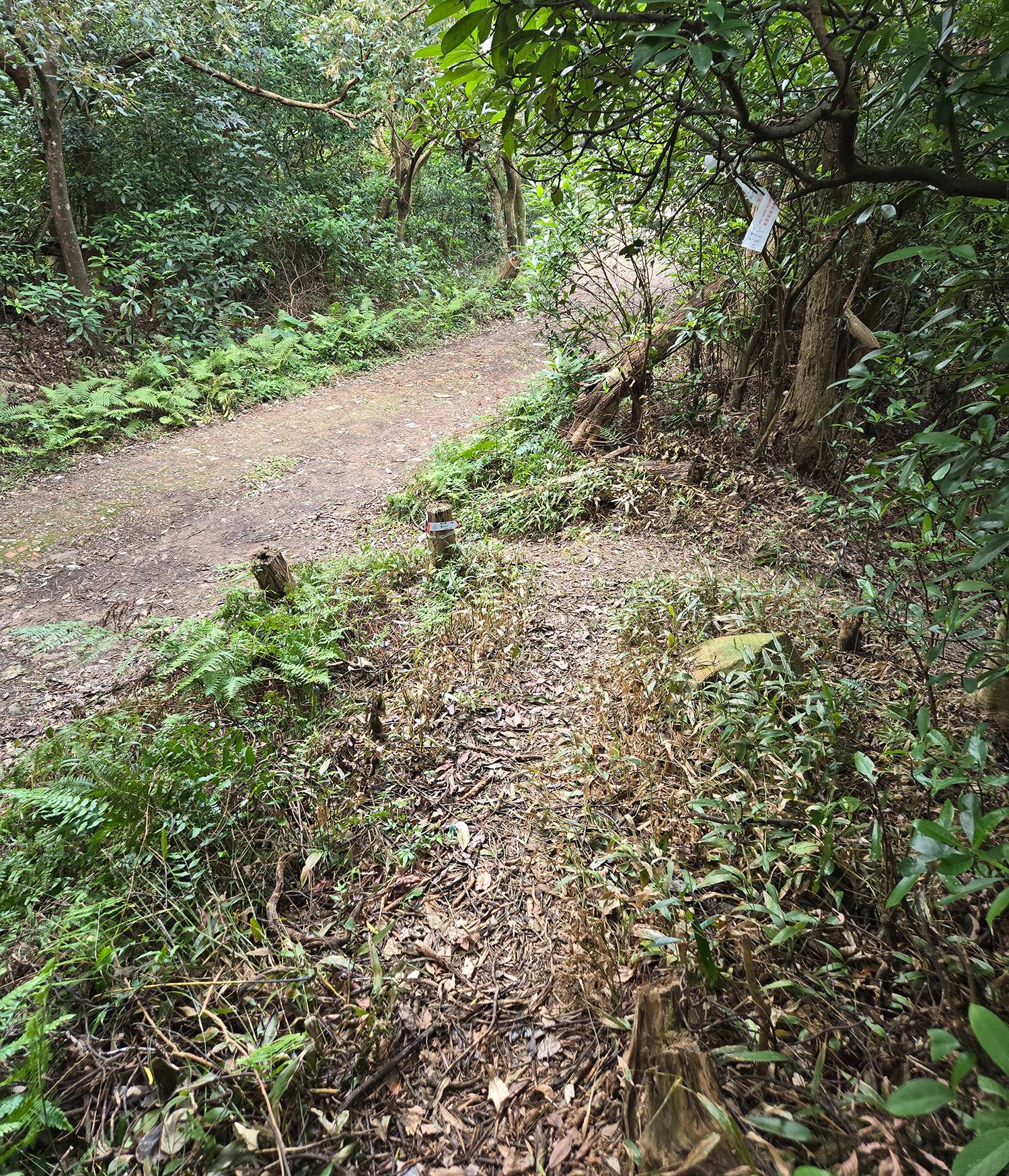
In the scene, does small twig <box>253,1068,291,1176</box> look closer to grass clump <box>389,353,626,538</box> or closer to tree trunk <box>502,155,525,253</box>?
grass clump <box>389,353,626,538</box>

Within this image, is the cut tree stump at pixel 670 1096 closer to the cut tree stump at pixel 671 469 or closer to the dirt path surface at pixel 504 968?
the dirt path surface at pixel 504 968

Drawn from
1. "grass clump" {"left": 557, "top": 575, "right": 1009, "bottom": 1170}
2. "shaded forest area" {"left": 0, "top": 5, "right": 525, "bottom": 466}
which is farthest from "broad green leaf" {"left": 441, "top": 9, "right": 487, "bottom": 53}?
"shaded forest area" {"left": 0, "top": 5, "right": 525, "bottom": 466}

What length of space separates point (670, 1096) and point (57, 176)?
35.1 feet

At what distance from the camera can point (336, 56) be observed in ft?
31.7

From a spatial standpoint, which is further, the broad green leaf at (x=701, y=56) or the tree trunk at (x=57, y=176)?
the tree trunk at (x=57, y=176)

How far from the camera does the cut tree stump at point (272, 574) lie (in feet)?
14.2

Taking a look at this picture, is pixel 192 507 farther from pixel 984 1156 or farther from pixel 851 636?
pixel 984 1156

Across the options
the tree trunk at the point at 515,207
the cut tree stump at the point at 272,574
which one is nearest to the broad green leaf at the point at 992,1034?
the cut tree stump at the point at 272,574

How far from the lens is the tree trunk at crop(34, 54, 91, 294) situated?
7465mm

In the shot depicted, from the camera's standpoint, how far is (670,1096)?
4.76 ft

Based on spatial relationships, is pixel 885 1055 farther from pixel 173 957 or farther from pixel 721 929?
pixel 173 957

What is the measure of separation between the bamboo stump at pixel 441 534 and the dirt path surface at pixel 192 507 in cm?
125

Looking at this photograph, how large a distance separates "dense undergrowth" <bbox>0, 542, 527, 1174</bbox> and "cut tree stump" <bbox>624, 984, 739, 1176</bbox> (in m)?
0.80

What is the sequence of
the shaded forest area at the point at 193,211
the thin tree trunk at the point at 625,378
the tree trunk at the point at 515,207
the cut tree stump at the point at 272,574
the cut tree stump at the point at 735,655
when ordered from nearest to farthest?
1. the cut tree stump at the point at 735,655
2. the cut tree stump at the point at 272,574
3. the thin tree trunk at the point at 625,378
4. the shaded forest area at the point at 193,211
5. the tree trunk at the point at 515,207
